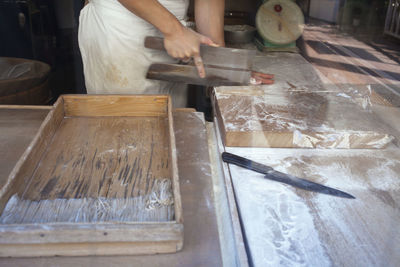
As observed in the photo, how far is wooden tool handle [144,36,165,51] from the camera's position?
1.61 metres

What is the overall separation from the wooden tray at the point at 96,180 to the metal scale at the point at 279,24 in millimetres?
1667

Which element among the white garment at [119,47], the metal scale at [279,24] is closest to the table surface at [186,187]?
the white garment at [119,47]

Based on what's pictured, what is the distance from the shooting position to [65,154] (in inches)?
41.8

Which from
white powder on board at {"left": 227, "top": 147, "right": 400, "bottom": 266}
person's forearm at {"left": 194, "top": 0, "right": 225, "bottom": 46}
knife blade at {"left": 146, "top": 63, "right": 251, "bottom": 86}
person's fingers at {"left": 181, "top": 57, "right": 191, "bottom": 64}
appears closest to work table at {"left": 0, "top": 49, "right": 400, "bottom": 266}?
white powder on board at {"left": 227, "top": 147, "right": 400, "bottom": 266}

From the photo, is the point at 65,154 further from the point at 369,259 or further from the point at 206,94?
the point at 206,94

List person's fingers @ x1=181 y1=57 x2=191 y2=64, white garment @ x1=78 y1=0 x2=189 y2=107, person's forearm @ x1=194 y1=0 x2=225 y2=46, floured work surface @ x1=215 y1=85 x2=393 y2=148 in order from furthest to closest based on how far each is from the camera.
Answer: person's forearm @ x1=194 y1=0 x2=225 y2=46, white garment @ x1=78 y1=0 x2=189 y2=107, person's fingers @ x1=181 y1=57 x2=191 y2=64, floured work surface @ x1=215 y1=85 x2=393 y2=148

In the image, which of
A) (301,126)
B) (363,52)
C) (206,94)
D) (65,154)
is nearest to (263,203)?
(301,126)

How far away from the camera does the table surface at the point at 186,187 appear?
2.39ft

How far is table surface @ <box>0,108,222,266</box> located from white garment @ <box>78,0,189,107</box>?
1.71 ft

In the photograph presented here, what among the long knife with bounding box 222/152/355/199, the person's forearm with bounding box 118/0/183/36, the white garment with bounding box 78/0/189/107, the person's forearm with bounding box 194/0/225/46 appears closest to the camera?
the long knife with bounding box 222/152/355/199

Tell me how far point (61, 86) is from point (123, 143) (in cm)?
334

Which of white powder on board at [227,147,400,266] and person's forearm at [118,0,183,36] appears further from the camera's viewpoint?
person's forearm at [118,0,183,36]

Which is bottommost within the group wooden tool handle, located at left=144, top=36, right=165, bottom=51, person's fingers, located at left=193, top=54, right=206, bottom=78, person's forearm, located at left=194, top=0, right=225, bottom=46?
person's fingers, located at left=193, top=54, right=206, bottom=78

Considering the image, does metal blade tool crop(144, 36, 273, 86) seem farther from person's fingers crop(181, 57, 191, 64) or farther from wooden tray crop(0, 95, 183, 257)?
wooden tray crop(0, 95, 183, 257)
